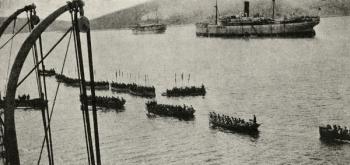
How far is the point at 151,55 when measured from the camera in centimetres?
14238

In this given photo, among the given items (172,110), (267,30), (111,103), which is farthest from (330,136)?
(267,30)

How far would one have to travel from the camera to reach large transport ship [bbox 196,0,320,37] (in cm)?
13988

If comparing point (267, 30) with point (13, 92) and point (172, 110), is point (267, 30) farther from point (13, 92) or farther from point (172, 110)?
point (13, 92)

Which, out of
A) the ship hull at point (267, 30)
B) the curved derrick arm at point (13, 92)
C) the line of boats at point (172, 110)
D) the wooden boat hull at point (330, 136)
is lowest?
the wooden boat hull at point (330, 136)

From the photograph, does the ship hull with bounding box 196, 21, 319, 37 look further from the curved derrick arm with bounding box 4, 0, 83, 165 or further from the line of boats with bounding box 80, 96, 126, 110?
the curved derrick arm with bounding box 4, 0, 83, 165

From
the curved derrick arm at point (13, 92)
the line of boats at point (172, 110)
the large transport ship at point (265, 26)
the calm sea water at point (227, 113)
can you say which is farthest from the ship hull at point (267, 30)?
the curved derrick arm at point (13, 92)

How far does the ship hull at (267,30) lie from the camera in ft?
469

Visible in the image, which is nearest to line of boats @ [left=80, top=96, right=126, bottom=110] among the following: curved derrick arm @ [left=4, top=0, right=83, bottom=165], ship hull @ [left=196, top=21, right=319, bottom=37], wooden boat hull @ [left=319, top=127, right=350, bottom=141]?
wooden boat hull @ [left=319, top=127, right=350, bottom=141]

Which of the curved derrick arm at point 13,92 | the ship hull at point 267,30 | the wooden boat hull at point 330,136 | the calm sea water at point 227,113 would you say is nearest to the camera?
the curved derrick arm at point 13,92

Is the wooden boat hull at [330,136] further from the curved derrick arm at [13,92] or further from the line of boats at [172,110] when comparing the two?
the curved derrick arm at [13,92]

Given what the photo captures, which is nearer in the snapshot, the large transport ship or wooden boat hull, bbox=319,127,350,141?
wooden boat hull, bbox=319,127,350,141

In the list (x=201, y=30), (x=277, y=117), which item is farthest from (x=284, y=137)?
(x=201, y=30)

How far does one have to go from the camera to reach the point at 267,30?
155 m

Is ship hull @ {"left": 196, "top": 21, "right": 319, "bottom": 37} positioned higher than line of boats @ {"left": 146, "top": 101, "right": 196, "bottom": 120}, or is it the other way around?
ship hull @ {"left": 196, "top": 21, "right": 319, "bottom": 37}
